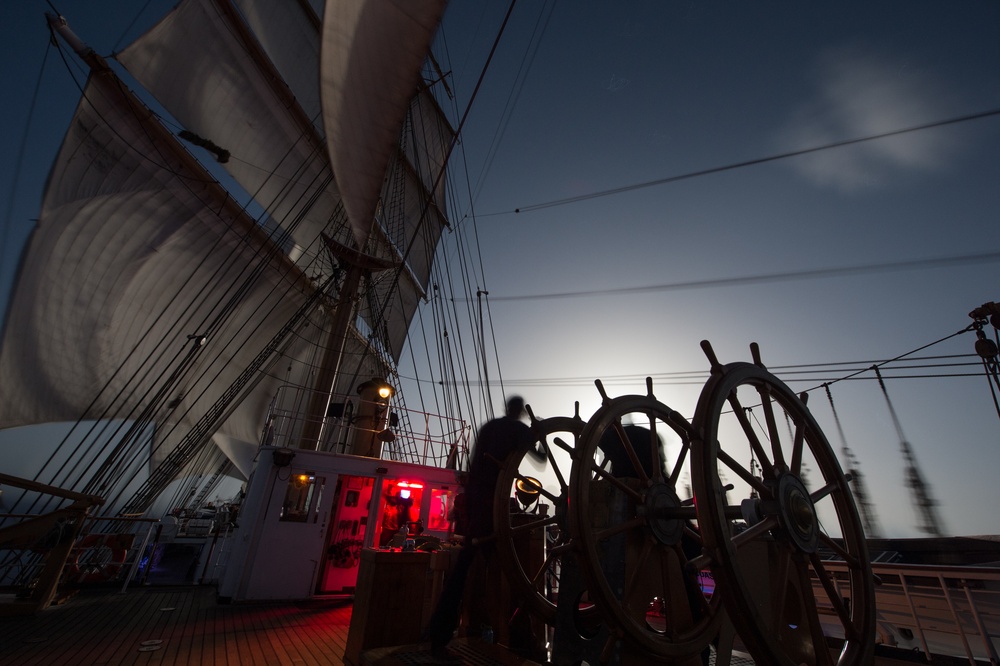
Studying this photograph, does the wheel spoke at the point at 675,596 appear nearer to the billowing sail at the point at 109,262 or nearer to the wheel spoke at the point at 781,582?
the wheel spoke at the point at 781,582

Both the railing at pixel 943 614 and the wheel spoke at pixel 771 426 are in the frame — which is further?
the railing at pixel 943 614

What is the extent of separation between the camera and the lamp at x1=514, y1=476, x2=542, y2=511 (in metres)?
4.74

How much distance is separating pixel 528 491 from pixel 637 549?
1.82m

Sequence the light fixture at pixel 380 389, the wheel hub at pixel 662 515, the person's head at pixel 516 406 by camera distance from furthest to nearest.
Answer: the light fixture at pixel 380 389, the person's head at pixel 516 406, the wheel hub at pixel 662 515

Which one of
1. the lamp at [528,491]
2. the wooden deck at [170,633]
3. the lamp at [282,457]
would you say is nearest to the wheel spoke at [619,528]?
the lamp at [528,491]

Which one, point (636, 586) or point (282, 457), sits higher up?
point (282, 457)

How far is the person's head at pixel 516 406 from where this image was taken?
16.1 ft

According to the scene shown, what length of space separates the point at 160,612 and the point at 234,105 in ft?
76.0

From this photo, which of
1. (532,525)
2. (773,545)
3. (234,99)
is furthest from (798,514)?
(234,99)

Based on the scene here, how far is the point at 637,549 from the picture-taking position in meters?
3.09

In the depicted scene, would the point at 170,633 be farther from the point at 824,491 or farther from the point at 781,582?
the point at 824,491

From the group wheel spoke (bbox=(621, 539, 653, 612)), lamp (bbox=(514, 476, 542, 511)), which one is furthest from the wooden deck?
wheel spoke (bbox=(621, 539, 653, 612))

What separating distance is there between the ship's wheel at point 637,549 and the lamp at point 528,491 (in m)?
1.42

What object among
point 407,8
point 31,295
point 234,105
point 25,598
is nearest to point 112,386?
point 31,295
